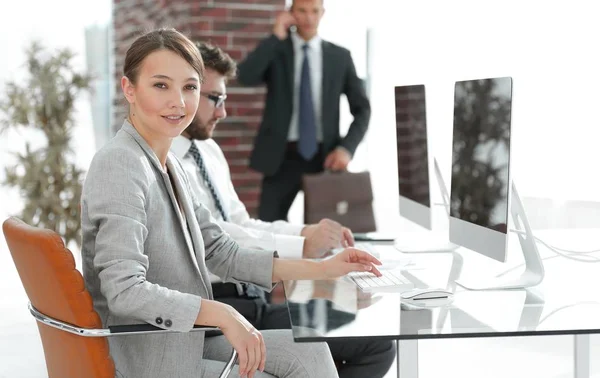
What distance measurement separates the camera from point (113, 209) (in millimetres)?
1872

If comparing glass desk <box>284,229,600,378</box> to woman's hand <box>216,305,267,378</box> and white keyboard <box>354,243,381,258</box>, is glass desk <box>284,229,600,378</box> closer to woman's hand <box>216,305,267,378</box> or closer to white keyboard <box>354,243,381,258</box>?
woman's hand <box>216,305,267,378</box>

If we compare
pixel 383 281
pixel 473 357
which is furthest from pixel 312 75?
pixel 383 281

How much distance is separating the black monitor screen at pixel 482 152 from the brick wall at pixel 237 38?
2950mm

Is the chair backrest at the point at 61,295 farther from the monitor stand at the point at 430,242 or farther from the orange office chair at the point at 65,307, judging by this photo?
the monitor stand at the point at 430,242

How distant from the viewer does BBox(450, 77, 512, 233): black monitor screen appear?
7.41 feet

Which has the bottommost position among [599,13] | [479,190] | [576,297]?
[576,297]

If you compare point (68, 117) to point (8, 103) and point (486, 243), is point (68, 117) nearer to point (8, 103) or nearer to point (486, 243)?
point (8, 103)

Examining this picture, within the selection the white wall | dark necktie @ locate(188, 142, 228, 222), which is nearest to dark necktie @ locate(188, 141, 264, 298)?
dark necktie @ locate(188, 142, 228, 222)

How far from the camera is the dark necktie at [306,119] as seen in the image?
4801 millimetres

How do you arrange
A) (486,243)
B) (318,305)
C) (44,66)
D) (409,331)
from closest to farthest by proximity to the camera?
(409,331)
(318,305)
(486,243)
(44,66)

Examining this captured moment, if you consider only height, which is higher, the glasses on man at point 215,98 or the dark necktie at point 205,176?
the glasses on man at point 215,98

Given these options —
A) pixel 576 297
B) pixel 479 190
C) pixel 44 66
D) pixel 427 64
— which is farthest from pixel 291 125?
pixel 576 297

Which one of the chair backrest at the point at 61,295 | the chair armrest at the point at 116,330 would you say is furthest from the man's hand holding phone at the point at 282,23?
the chair armrest at the point at 116,330

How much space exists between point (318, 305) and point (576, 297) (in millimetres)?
654
